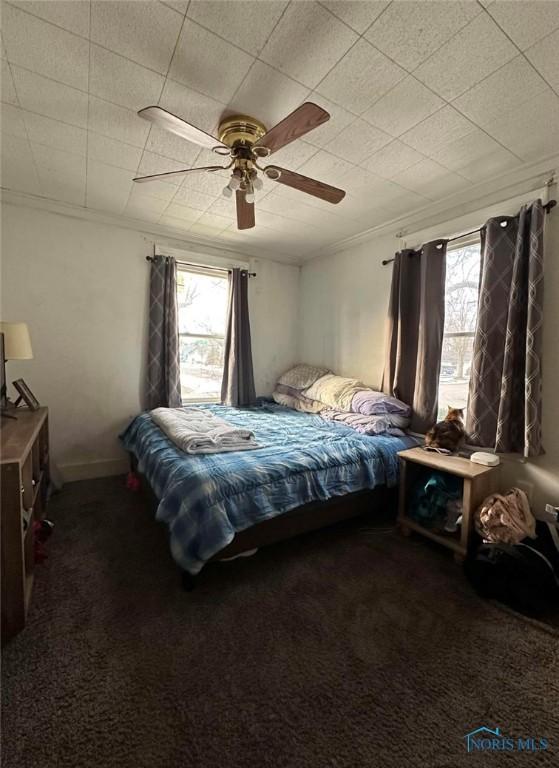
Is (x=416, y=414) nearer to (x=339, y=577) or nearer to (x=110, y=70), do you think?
(x=339, y=577)

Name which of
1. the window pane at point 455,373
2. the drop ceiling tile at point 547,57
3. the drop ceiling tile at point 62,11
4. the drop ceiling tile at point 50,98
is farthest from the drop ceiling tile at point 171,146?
the window pane at point 455,373

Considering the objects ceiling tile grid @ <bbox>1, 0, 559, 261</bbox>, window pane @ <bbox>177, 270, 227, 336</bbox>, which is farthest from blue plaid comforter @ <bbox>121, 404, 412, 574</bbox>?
ceiling tile grid @ <bbox>1, 0, 559, 261</bbox>

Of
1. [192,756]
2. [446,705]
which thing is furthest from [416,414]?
[192,756]

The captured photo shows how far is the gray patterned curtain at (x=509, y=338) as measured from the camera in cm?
204

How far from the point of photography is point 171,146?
1.99 meters

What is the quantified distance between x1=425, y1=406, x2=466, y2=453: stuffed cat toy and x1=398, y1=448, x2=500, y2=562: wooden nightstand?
0.14 m

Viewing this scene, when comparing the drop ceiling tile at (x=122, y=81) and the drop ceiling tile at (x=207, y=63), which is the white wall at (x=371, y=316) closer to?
the drop ceiling tile at (x=207, y=63)

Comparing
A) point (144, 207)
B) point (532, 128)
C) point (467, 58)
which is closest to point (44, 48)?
point (144, 207)

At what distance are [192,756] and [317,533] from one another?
1.40 metres

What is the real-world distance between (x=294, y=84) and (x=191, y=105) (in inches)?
21.2

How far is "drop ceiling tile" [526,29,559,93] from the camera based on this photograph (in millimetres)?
1330

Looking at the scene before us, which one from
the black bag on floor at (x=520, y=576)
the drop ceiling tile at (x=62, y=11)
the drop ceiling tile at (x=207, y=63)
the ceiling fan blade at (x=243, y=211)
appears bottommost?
the black bag on floor at (x=520, y=576)

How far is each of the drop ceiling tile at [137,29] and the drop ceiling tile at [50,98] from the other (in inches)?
15.9

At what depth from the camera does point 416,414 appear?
9.11 ft
